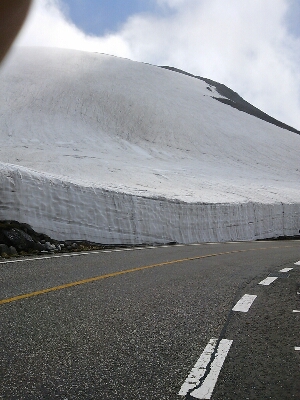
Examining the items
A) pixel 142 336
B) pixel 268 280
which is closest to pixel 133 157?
pixel 268 280

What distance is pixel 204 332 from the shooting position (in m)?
4.28

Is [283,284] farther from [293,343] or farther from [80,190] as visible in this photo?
[80,190]

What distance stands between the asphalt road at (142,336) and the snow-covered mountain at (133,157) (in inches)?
80.0

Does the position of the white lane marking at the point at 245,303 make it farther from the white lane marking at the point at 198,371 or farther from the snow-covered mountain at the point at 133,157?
the snow-covered mountain at the point at 133,157

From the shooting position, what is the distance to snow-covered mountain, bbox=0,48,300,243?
16797 mm

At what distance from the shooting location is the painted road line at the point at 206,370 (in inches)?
111

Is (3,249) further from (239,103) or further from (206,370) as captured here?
(239,103)

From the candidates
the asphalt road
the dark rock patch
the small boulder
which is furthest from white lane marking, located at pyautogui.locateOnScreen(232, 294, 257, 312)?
the dark rock patch

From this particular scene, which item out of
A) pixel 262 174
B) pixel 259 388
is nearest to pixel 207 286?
pixel 259 388

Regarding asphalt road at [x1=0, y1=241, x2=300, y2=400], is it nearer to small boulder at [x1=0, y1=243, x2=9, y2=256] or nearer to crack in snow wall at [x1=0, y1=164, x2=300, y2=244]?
small boulder at [x1=0, y1=243, x2=9, y2=256]

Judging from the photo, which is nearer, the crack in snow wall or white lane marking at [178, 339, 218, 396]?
white lane marking at [178, 339, 218, 396]

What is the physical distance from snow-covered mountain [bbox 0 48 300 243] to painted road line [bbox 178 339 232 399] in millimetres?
2141

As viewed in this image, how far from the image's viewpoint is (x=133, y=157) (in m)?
41.4

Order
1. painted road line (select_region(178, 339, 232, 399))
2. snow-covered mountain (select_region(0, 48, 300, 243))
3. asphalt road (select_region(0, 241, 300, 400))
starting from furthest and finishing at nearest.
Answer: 1. snow-covered mountain (select_region(0, 48, 300, 243))
2. asphalt road (select_region(0, 241, 300, 400))
3. painted road line (select_region(178, 339, 232, 399))
